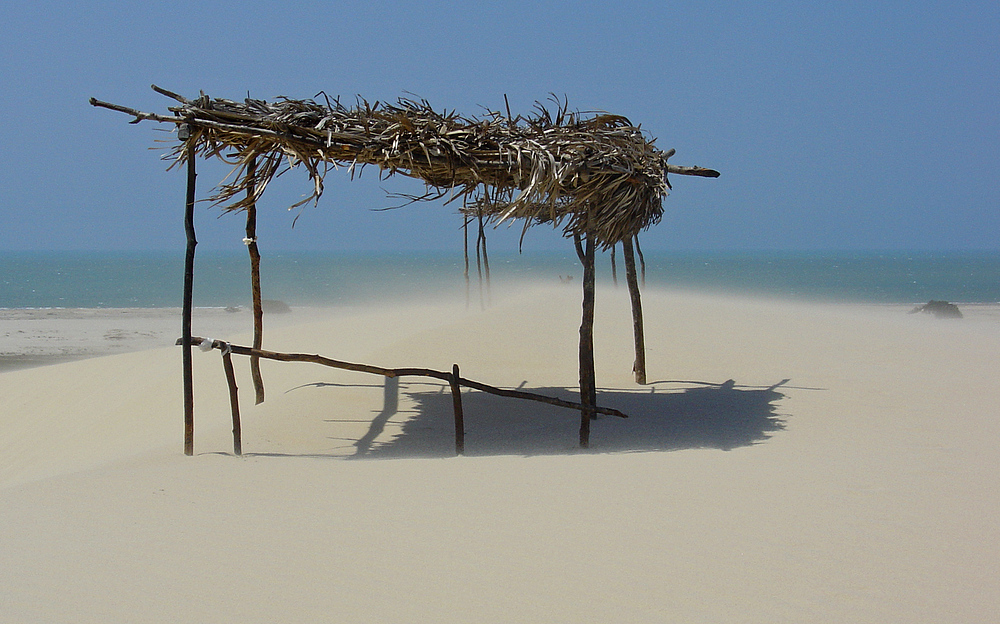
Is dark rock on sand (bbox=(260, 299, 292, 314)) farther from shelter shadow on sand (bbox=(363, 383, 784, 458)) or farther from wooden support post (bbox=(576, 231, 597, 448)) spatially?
wooden support post (bbox=(576, 231, 597, 448))

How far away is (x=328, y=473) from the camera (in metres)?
5.34

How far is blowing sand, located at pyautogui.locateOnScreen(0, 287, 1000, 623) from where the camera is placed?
337 cm

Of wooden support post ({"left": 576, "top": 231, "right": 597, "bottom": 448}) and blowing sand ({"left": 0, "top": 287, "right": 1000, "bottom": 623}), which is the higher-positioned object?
wooden support post ({"left": 576, "top": 231, "right": 597, "bottom": 448})

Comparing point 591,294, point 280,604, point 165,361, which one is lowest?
point 280,604

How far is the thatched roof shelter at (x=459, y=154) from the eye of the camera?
18.5 feet

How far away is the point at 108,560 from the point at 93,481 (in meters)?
1.51

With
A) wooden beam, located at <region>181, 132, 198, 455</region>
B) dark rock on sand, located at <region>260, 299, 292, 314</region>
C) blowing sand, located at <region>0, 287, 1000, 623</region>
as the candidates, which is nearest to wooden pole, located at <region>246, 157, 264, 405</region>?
blowing sand, located at <region>0, 287, 1000, 623</region>

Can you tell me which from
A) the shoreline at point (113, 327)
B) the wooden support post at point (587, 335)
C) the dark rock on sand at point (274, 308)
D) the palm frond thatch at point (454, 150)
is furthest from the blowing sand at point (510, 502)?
the dark rock on sand at point (274, 308)

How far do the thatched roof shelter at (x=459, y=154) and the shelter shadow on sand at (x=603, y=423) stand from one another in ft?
1.78

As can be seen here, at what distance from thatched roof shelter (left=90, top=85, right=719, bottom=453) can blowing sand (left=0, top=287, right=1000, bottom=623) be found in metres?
1.15

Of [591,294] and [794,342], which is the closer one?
[591,294]

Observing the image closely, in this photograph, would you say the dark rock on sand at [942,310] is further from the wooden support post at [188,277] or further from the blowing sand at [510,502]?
the wooden support post at [188,277]

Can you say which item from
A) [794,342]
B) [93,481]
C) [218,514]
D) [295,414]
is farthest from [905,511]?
[794,342]

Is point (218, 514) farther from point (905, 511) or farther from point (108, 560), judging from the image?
point (905, 511)
